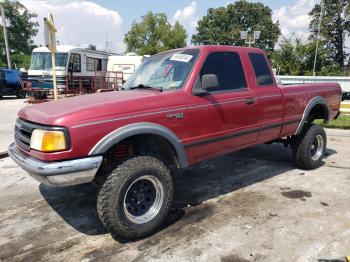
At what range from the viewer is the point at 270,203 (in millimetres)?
4484

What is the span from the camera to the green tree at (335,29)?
144ft

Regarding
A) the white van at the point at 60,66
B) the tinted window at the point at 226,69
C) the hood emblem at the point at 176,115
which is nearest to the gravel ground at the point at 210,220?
the hood emblem at the point at 176,115

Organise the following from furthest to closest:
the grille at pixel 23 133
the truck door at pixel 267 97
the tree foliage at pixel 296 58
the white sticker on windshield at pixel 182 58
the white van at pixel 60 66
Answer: the tree foliage at pixel 296 58 < the white van at pixel 60 66 < the truck door at pixel 267 97 < the white sticker on windshield at pixel 182 58 < the grille at pixel 23 133

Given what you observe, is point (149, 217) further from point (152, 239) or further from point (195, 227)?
point (195, 227)

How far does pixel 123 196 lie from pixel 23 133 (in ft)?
4.29

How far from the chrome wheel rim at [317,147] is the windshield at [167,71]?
3017 millimetres

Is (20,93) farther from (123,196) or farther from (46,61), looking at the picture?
(123,196)

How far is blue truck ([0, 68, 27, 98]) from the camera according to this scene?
23359mm

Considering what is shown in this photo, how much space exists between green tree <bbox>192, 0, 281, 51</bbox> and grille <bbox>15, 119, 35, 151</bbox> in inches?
2442

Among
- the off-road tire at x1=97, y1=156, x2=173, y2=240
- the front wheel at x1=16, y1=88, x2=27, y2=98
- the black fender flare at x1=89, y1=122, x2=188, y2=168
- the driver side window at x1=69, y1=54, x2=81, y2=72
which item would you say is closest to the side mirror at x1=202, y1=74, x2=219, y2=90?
the black fender flare at x1=89, y1=122, x2=188, y2=168

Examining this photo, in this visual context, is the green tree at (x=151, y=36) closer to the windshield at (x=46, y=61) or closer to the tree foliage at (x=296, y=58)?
the tree foliage at (x=296, y=58)

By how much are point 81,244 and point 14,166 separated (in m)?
3.44

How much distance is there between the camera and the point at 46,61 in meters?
19.5

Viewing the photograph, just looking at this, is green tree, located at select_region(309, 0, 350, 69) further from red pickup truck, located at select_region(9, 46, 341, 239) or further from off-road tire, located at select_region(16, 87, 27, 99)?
red pickup truck, located at select_region(9, 46, 341, 239)
